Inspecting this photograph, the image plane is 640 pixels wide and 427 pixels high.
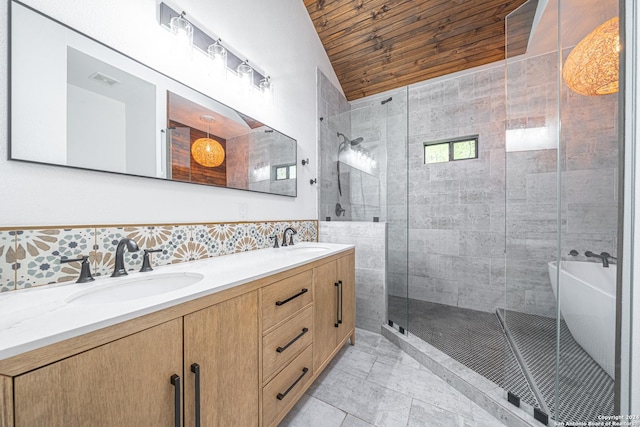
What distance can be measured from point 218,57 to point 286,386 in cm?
192

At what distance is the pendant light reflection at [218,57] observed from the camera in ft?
4.57

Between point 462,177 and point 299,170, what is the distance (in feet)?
6.21

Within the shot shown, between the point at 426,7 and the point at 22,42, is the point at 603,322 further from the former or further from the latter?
the point at 426,7

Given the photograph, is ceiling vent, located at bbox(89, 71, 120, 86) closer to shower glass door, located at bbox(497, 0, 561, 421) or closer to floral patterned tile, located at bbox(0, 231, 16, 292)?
floral patterned tile, located at bbox(0, 231, 16, 292)

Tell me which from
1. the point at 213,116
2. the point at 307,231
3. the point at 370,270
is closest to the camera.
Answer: the point at 213,116

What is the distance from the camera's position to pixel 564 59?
134 centimetres

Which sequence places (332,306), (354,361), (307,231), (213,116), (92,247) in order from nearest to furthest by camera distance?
1. (92,247)
2. (213,116)
3. (332,306)
4. (354,361)
5. (307,231)

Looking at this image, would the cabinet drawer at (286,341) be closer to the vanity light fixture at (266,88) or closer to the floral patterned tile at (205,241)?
the floral patterned tile at (205,241)

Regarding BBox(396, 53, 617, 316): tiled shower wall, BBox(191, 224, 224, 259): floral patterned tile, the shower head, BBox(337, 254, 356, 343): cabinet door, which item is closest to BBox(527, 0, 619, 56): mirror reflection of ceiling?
BBox(396, 53, 617, 316): tiled shower wall

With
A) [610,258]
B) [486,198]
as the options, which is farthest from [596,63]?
[486,198]

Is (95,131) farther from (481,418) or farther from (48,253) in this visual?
(481,418)

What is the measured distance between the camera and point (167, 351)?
645 mm

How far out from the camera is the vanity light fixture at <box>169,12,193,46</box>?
1.19 metres

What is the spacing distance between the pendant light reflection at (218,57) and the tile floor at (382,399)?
208cm
